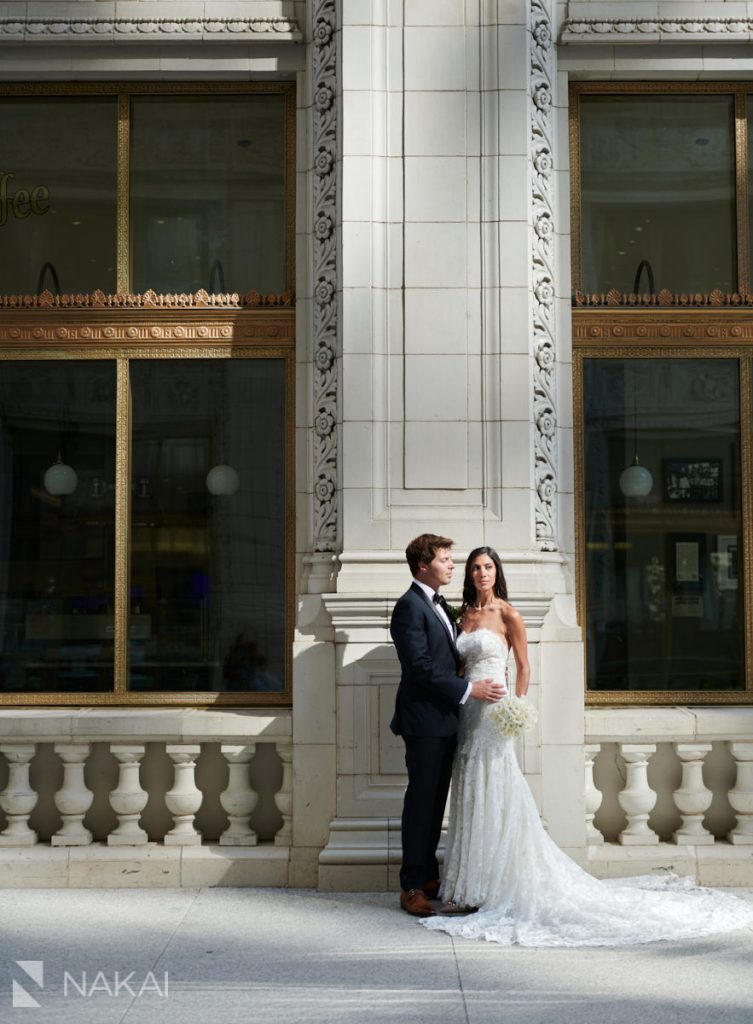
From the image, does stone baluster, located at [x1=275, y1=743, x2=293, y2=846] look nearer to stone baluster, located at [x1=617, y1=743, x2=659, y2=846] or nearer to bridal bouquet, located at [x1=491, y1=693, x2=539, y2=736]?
bridal bouquet, located at [x1=491, y1=693, x2=539, y2=736]

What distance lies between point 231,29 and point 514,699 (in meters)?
5.04

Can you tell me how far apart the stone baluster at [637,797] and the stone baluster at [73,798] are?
11.6ft

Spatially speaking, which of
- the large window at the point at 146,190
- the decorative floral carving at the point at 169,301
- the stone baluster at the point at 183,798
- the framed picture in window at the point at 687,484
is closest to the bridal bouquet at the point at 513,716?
the stone baluster at the point at 183,798

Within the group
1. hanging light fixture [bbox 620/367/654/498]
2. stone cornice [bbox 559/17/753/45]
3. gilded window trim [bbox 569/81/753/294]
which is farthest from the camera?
gilded window trim [bbox 569/81/753/294]

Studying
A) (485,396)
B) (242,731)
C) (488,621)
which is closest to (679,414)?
(485,396)

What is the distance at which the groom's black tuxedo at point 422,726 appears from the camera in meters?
7.75

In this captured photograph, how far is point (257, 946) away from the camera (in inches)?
283

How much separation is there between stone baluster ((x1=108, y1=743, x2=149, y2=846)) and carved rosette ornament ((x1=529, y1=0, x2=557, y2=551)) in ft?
10.0

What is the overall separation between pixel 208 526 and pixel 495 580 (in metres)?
2.33

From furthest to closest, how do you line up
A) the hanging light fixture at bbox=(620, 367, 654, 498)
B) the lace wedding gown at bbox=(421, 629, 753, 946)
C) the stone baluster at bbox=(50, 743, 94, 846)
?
the hanging light fixture at bbox=(620, 367, 654, 498) < the stone baluster at bbox=(50, 743, 94, 846) < the lace wedding gown at bbox=(421, 629, 753, 946)

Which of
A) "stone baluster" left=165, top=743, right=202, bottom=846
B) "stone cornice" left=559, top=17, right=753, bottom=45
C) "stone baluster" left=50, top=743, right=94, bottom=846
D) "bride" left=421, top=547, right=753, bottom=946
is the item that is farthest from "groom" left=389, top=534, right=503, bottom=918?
"stone cornice" left=559, top=17, right=753, bottom=45

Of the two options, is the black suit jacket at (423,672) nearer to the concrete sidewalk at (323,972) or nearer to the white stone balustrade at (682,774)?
the concrete sidewalk at (323,972)

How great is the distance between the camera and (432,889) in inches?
316

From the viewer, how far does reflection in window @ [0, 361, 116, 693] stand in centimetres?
925
